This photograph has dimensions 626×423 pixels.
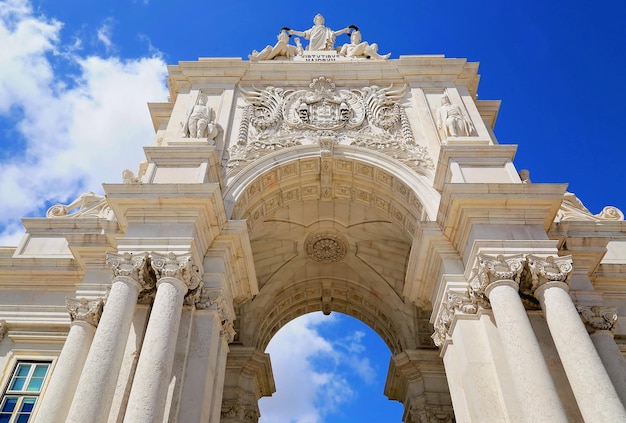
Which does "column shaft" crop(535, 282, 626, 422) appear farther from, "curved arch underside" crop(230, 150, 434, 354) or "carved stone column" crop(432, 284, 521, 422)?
"curved arch underside" crop(230, 150, 434, 354)

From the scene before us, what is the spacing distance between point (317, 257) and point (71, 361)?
11627 millimetres

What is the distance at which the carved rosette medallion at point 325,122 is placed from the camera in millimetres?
15992

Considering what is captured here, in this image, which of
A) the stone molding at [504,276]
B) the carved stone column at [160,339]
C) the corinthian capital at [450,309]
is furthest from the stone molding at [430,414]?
the carved stone column at [160,339]

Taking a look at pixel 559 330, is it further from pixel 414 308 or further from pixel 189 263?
pixel 414 308

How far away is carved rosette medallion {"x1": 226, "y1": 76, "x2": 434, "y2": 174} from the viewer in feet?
52.5

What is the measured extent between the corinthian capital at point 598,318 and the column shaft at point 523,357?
251 centimetres

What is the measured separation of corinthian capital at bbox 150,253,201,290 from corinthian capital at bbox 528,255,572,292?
764cm

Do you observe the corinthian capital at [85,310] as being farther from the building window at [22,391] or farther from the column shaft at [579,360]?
the column shaft at [579,360]

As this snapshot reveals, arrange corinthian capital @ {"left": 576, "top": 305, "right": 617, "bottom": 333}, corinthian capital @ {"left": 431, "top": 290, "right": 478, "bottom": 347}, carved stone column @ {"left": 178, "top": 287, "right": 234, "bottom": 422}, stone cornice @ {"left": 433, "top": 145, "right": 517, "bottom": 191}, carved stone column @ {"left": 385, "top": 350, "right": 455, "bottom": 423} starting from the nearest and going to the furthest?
carved stone column @ {"left": 178, "top": 287, "right": 234, "bottom": 422} < corinthian capital @ {"left": 431, "top": 290, "right": 478, "bottom": 347} < corinthian capital @ {"left": 576, "top": 305, "right": 617, "bottom": 333} < stone cornice @ {"left": 433, "top": 145, "right": 517, "bottom": 191} < carved stone column @ {"left": 385, "top": 350, "right": 455, "bottom": 423}

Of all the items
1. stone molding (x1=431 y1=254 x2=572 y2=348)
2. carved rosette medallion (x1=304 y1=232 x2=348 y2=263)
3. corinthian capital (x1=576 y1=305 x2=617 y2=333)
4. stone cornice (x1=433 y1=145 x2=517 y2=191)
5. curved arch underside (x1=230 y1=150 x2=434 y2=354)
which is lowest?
corinthian capital (x1=576 y1=305 x2=617 y2=333)

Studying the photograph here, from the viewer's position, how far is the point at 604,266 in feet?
48.1

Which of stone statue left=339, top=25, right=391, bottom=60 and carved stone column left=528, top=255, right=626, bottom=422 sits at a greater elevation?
stone statue left=339, top=25, right=391, bottom=60

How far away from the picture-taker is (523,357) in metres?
9.90

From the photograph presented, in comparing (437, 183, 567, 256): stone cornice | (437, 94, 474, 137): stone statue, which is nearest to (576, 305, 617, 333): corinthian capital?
(437, 183, 567, 256): stone cornice
